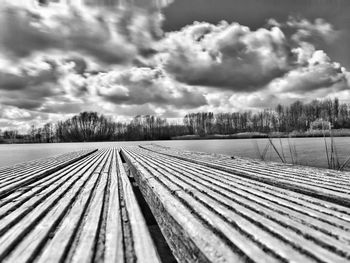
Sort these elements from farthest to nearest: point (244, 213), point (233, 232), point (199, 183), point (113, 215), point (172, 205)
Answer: point (199, 183), point (172, 205), point (113, 215), point (244, 213), point (233, 232)

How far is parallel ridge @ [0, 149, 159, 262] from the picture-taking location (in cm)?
144

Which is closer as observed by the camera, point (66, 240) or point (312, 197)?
point (66, 240)

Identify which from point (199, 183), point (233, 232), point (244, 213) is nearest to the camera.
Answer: point (233, 232)

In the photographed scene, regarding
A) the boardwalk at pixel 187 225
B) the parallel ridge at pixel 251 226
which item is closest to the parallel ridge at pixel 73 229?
the boardwalk at pixel 187 225

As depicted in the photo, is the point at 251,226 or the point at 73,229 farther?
the point at 73,229

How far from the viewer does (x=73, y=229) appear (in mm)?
1778

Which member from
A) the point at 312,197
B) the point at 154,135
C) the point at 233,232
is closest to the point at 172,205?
the point at 233,232

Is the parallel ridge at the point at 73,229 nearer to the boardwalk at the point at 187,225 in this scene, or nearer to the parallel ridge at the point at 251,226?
the boardwalk at the point at 187,225

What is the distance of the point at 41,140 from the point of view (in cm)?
7469

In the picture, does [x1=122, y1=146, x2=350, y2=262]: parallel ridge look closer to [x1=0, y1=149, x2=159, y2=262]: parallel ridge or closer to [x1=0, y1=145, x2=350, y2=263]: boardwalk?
[x1=0, y1=145, x2=350, y2=263]: boardwalk

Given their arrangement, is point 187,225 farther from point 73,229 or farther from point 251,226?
point 73,229

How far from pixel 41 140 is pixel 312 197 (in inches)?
3313

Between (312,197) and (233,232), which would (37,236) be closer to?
(233,232)

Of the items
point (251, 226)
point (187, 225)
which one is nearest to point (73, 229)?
point (187, 225)
